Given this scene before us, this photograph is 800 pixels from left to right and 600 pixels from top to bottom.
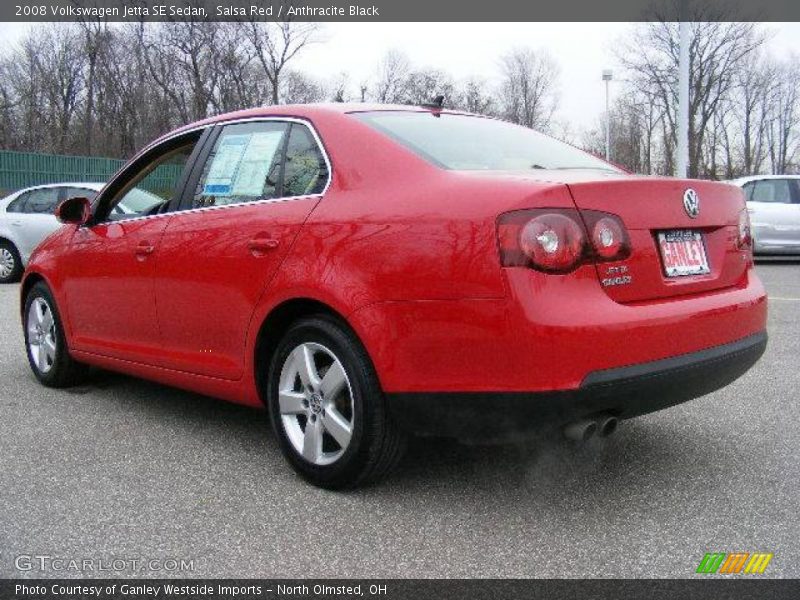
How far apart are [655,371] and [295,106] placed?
6.53ft

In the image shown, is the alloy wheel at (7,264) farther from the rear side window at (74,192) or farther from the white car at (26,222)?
the rear side window at (74,192)

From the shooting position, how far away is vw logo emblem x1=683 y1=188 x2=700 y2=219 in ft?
10.1

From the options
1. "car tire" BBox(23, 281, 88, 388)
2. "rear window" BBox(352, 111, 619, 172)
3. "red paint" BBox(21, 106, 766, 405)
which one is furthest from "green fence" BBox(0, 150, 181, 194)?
"rear window" BBox(352, 111, 619, 172)

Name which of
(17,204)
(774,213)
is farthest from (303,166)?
(774,213)

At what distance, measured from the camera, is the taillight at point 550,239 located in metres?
2.66

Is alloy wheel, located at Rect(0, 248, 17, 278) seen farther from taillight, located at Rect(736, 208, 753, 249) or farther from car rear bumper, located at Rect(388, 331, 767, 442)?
taillight, located at Rect(736, 208, 753, 249)

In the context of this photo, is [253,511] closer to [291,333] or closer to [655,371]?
[291,333]

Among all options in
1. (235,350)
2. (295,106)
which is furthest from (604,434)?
(295,106)

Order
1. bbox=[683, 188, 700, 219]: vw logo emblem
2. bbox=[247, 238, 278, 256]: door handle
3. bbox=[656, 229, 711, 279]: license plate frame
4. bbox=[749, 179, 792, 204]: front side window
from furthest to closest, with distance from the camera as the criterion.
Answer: bbox=[749, 179, 792, 204]: front side window → bbox=[247, 238, 278, 256]: door handle → bbox=[683, 188, 700, 219]: vw logo emblem → bbox=[656, 229, 711, 279]: license plate frame

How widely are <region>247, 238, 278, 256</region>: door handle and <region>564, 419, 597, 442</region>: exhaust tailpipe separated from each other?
1.38 meters

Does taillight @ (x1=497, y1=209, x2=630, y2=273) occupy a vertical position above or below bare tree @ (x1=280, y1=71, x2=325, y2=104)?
below

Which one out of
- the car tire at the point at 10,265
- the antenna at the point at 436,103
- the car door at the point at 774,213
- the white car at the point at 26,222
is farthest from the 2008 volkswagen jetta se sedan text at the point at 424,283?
the car door at the point at 774,213

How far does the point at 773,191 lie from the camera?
14.2 metres

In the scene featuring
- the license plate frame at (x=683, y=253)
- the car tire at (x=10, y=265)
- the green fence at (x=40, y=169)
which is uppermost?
the green fence at (x=40, y=169)
